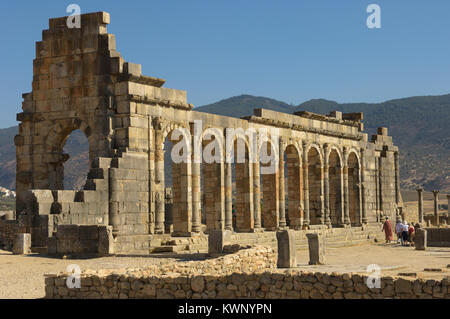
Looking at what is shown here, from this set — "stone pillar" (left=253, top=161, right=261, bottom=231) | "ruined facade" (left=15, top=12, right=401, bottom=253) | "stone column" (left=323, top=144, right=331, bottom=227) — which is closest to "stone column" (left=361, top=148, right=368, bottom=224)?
"stone column" (left=323, top=144, right=331, bottom=227)

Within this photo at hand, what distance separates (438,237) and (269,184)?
8152 millimetres

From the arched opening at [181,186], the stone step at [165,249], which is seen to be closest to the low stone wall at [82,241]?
the stone step at [165,249]

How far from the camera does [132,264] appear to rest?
58.4 ft

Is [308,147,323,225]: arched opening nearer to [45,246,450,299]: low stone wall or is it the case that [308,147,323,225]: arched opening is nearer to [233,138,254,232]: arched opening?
[233,138,254,232]: arched opening

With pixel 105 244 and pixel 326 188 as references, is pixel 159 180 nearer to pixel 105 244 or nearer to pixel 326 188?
pixel 105 244

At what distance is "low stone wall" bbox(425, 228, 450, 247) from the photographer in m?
33.3

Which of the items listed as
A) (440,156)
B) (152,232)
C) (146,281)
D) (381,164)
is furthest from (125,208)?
(440,156)

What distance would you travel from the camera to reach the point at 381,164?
42875 mm

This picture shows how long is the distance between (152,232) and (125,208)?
54.7 inches

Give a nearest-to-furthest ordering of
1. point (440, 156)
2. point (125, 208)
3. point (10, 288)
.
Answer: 1. point (10, 288)
2. point (125, 208)
3. point (440, 156)

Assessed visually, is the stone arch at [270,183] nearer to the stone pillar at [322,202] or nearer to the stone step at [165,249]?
the stone pillar at [322,202]

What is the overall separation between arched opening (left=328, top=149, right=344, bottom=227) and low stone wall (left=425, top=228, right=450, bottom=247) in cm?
519

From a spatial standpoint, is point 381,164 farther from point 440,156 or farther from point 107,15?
point 440,156

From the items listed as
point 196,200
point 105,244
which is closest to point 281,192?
point 196,200
